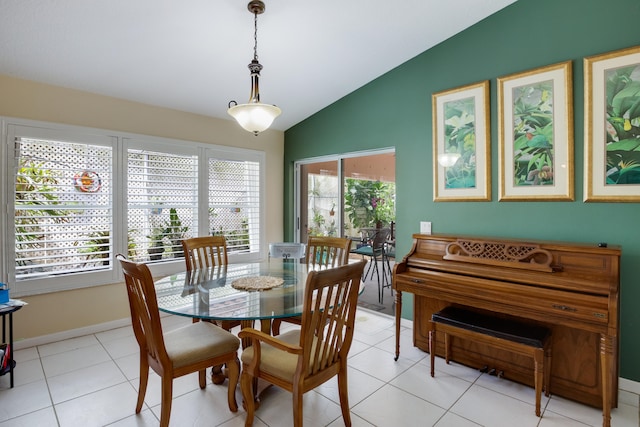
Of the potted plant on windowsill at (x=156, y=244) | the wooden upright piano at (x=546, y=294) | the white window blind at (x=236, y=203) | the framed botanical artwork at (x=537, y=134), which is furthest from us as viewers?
the white window blind at (x=236, y=203)

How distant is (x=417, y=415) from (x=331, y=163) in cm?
306

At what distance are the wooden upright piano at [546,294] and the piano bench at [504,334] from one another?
3.8 inches

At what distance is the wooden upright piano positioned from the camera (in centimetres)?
195

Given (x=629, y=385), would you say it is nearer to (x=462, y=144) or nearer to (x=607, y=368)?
(x=607, y=368)

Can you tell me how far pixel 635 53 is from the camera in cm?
224

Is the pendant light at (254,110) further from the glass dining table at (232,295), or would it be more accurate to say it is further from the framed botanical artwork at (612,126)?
the framed botanical artwork at (612,126)

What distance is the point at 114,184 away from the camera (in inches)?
134

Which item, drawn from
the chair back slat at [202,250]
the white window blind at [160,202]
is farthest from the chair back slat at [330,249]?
the white window blind at [160,202]

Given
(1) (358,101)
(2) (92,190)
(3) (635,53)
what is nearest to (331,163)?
(1) (358,101)

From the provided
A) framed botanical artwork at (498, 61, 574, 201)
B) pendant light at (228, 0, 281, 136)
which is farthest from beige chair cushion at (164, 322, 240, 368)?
framed botanical artwork at (498, 61, 574, 201)

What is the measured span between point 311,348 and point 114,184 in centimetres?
286

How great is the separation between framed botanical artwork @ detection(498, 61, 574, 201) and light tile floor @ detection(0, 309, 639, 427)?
58.5 inches

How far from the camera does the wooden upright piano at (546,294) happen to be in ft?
6.40

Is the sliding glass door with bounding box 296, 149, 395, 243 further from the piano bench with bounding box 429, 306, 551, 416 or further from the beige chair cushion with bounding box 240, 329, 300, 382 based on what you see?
the beige chair cushion with bounding box 240, 329, 300, 382
